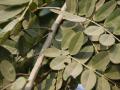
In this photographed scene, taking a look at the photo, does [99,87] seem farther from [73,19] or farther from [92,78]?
[73,19]

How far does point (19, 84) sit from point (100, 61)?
0.17 m

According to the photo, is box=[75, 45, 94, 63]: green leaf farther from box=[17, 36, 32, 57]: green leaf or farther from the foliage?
box=[17, 36, 32, 57]: green leaf

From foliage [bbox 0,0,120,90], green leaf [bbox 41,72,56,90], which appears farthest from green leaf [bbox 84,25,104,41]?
green leaf [bbox 41,72,56,90]

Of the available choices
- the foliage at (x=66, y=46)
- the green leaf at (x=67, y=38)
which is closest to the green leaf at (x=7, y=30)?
the foliage at (x=66, y=46)

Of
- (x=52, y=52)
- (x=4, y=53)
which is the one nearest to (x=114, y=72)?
(x=52, y=52)

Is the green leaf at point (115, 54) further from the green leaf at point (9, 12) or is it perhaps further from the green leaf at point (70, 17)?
the green leaf at point (9, 12)

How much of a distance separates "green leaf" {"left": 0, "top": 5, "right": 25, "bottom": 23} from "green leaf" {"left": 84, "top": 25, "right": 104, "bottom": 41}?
158 mm

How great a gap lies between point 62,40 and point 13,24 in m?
0.11

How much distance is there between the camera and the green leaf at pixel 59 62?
807 millimetres

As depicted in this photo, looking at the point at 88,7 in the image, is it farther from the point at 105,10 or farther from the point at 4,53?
the point at 4,53

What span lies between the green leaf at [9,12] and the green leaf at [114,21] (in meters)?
0.19

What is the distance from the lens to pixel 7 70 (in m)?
0.83

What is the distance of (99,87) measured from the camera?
0.79 metres

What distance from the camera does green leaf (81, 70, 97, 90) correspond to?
2.56 feet
